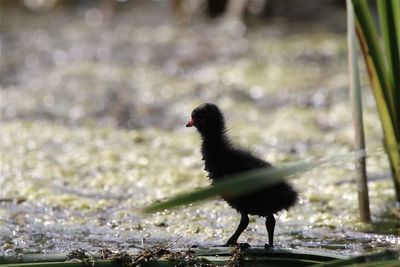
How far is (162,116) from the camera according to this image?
630 centimetres

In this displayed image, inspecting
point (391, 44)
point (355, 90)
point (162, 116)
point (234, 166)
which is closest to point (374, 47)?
point (391, 44)

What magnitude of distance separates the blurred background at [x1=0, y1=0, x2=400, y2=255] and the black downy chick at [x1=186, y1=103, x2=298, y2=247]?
32 centimetres

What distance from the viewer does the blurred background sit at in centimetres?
383

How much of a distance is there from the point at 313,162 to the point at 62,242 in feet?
5.45

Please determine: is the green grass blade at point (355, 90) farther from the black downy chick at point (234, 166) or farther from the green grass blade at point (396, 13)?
the black downy chick at point (234, 166)

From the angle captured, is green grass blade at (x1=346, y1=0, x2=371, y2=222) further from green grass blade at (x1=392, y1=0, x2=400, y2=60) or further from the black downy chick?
the black downy chick

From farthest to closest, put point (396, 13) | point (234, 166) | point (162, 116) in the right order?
1. point (162, 116)
2. point (396, 13)
3. point (234, 166)

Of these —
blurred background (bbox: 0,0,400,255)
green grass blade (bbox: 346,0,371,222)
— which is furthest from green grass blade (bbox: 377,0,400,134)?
blurred background (bbox: 0,0,400,255)

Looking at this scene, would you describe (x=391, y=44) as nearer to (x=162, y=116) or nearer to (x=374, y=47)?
(x=374, y=47)

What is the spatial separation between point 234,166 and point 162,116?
324 cm

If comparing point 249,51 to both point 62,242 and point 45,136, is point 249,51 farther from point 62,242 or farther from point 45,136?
point 62,242

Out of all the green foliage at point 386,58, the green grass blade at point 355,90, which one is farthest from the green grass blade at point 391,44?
the green grass blade at point 355,90

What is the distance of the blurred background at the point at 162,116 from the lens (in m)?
3.83

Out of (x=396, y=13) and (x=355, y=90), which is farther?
(x=355, y=90)
